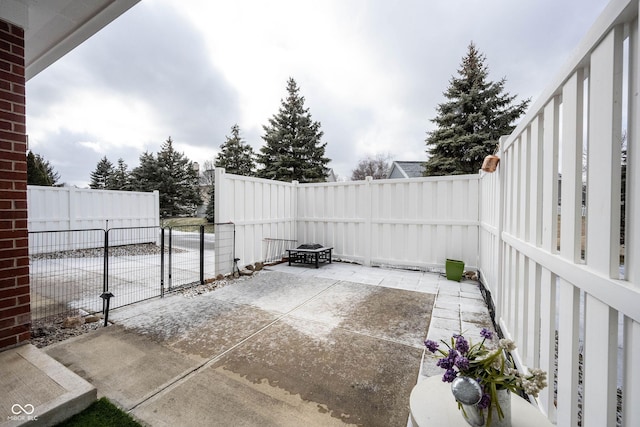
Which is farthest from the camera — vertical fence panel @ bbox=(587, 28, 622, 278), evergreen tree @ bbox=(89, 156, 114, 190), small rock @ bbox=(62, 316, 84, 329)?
evergreen tree @ bbox=(89, 156, 114, 190)

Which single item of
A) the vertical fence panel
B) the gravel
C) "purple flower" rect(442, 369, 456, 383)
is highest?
the vertical fence panel

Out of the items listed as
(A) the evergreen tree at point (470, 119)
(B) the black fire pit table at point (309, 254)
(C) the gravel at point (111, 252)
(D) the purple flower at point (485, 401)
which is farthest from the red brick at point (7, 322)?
(A) the evergreen tree at point (470, 119)

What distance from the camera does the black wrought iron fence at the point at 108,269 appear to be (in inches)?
148

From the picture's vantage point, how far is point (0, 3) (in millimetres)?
2049

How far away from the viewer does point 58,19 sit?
2332 mm

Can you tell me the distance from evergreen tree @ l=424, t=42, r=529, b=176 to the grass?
12717 millimetres

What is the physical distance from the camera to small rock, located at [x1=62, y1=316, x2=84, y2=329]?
2.98 m

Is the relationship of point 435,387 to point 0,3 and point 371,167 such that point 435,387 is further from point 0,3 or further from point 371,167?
point 371,167

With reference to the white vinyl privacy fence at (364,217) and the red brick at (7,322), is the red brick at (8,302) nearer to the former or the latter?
the red brick at (7,322)

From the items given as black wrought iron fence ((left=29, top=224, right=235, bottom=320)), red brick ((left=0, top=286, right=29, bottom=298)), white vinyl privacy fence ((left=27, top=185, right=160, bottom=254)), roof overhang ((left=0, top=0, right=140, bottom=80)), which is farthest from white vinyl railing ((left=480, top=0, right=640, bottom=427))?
white vinyl privacy fence ((left=27, top=185, right=160, bottom=254))

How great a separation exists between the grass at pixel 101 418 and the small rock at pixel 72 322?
1.80 metres

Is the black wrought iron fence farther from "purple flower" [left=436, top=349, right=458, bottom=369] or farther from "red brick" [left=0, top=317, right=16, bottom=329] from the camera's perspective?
"purple flower" [left=436, top=349, right=458, bottom=369]

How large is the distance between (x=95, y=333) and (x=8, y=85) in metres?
2.43

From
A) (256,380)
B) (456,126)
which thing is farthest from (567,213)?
(456,126)
